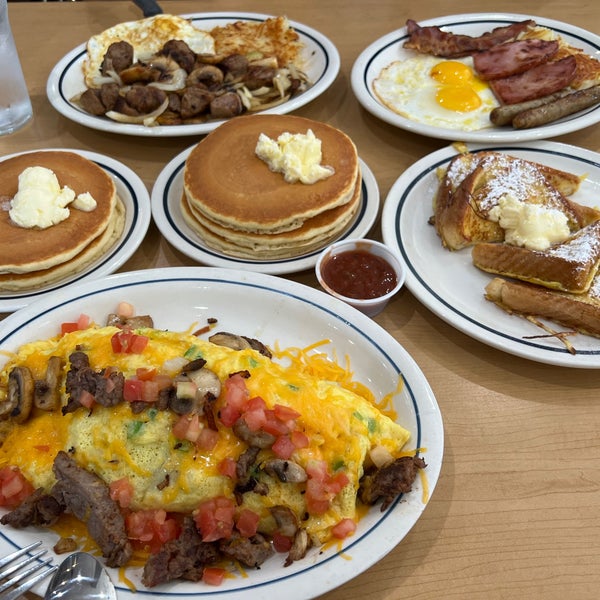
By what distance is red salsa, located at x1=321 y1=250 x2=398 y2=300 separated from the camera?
7.89 ft

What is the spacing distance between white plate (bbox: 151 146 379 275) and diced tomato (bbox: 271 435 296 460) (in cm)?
99

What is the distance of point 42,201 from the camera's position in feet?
8.32

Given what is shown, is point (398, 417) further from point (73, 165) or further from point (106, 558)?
point (73, 165)

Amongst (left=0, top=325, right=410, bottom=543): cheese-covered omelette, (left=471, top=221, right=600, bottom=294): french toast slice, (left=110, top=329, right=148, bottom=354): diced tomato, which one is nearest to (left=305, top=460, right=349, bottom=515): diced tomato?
(left=0, top=325, right=410, bottom=543): cheese-covered omelette

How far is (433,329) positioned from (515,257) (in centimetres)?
45

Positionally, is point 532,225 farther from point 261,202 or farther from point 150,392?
point 150,392

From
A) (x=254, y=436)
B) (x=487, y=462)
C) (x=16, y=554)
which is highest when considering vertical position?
(x=254, y=436)

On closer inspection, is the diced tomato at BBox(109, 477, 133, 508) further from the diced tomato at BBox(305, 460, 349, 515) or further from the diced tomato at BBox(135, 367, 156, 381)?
the diced tomato at BBox(305, 460, 349, 515)

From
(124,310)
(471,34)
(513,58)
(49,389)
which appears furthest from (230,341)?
(471,34)

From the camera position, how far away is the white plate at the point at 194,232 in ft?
8.38

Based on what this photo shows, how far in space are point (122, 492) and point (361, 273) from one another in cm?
128

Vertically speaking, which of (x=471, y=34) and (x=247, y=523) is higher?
(x=471, y=34)

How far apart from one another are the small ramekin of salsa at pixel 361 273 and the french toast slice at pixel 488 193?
365mm

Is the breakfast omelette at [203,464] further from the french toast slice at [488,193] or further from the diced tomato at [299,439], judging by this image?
the french toast slice at [488,193]
